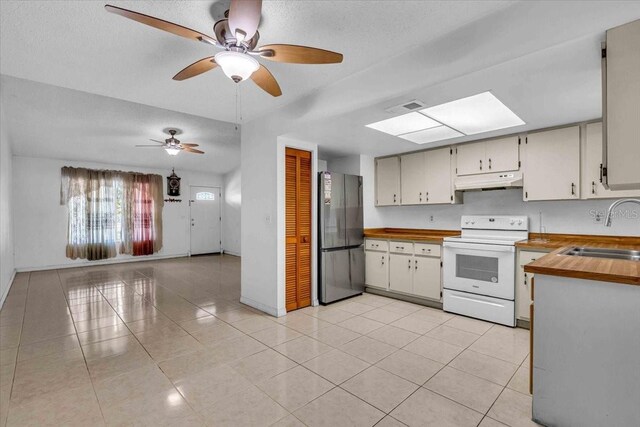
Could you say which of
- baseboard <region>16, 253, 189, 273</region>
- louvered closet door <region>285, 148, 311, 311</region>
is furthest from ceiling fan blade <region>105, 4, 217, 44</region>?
baseboard <region>16, 253, 189, 273</region>

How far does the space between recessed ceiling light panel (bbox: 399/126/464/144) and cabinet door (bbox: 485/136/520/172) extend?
492mm

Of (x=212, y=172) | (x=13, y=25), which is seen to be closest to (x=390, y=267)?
(x=13, y=25)

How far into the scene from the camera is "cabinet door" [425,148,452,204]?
4.33 m

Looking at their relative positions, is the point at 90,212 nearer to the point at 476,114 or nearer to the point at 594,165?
the point at 476,114

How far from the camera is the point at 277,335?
10.2 feet

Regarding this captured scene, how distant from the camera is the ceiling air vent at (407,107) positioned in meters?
2.68

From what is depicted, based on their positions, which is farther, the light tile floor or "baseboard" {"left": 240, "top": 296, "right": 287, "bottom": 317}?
"baseboard" {"left": 240, "top": 296, "right": 287, "bottom": 317}

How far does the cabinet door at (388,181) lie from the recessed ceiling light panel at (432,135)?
797 millimetres

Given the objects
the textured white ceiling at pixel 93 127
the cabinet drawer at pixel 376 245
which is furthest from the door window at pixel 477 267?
the textured white ceiling at pixel 93 127

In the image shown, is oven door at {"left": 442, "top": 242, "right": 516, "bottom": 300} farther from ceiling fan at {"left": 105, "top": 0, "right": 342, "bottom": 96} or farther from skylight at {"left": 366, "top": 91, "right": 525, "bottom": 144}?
ceiling fan at {"left": 105, "top": 0, "right": 342, "bottom": 96}

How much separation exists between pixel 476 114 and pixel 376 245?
7.59 feet

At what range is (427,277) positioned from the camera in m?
4.07

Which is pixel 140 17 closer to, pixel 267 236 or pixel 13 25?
pixel 13 25

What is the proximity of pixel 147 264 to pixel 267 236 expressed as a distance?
17.4 ft
